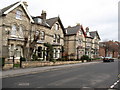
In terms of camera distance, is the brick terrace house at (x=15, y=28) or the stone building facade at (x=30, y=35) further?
the stone building facade at (x=30, y=35)

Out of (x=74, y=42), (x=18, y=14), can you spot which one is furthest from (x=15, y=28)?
(x=74, y=42)

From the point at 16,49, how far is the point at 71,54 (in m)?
17.1

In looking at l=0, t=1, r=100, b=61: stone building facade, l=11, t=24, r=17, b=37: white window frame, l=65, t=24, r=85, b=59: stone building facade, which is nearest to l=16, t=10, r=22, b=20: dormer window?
l=0, t=1, r=100, b=61: stone building facade

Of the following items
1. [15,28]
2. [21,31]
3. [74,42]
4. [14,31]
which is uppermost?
[15,28]

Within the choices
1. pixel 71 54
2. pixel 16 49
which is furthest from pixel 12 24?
pixel 71 54

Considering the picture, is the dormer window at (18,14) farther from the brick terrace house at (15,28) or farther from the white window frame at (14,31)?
the white window frame at (14,31)

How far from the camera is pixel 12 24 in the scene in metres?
24.5

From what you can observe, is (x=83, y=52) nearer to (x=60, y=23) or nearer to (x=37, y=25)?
(x=60, y=23)

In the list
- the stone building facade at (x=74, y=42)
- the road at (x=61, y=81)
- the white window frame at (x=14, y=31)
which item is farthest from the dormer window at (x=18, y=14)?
the stone building facade at (x=74, y=42)

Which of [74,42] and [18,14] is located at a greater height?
[18,14]

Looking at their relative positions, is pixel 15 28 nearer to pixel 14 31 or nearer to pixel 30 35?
pixel 14 31

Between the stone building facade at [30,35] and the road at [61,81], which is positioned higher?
the stone building facade at [30,35]

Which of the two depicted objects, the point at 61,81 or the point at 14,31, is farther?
the point at 14,31

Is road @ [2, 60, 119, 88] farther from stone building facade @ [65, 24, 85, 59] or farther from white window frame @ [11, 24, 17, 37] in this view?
stone building facade @ [65, 24, 85, 59]
